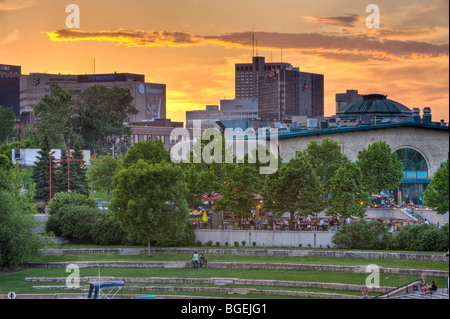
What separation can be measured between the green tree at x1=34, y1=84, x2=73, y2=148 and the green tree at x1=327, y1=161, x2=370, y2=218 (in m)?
56.4

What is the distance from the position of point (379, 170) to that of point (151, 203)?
19.6 meters

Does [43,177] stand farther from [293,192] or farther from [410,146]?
[410,146]

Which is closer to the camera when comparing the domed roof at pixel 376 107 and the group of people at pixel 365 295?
the group of people at pixel 365 295

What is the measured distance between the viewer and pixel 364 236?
43.5 metres

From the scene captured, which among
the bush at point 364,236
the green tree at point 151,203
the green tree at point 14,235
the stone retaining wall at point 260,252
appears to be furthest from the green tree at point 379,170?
the green tree at point 14,235

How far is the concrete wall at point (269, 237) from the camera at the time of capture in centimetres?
4509

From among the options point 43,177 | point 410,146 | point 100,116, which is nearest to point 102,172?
point 43,177

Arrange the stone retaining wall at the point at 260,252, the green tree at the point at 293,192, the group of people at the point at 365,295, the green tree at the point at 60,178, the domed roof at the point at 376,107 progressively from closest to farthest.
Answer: the group of people at the point at 365,295 < the stone retaining wall at the point at 260,252 < the green tree at the point at 293,192 < the green tree at the point at 60,178 < the domed roof at the point at 376,107

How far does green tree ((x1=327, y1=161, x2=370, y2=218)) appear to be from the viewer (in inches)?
1890

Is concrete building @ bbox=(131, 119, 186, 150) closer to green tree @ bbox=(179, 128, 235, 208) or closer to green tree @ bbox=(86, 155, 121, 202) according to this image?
green tree @ bbox=(86, 155, 121, 202)

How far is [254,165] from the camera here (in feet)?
181

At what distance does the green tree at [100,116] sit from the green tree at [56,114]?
3.26m

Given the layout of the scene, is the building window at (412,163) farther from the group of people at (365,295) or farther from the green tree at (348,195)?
the group of people at (365,295)

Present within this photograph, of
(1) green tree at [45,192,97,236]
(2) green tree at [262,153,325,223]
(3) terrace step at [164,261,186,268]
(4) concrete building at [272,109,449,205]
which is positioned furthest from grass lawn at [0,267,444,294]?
(4) concrete building at [272,109,449,205]
